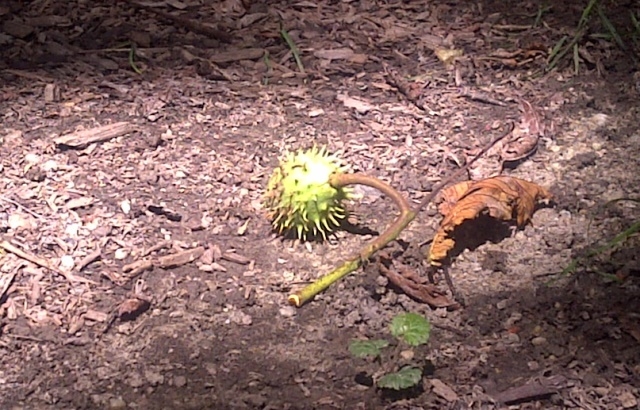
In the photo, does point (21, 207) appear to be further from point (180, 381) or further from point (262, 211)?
point (180, 381)

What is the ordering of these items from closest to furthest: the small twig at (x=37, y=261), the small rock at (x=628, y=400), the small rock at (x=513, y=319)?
the small rock at (x=628, y=400)
the small rock at (x=513, y=319)
the small twig at (x=37, y=261)

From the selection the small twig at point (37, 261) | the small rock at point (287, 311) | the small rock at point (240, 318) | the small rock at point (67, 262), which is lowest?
the small twig at point (37, 261)

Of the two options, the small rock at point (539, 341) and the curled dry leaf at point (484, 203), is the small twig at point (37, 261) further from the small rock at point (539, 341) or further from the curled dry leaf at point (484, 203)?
the small rock at point (539, 341)

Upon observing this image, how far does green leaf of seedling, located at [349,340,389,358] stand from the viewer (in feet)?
7.59

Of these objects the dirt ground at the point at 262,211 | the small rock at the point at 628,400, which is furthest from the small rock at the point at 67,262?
the small rock at the point at 628,400

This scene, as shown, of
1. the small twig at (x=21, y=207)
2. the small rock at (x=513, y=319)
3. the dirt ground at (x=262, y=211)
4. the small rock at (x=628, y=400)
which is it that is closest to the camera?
the small rock at (x=628, y=400)

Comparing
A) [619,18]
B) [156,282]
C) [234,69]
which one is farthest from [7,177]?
[619,18]

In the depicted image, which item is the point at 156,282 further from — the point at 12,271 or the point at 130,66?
the point at 130,66

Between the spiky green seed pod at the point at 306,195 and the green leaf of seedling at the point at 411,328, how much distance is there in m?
0.46

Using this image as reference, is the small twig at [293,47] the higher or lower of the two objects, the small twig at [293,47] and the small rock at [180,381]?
the higher

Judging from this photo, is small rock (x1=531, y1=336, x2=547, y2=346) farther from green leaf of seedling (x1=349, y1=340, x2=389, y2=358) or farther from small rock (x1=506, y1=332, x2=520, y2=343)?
green leaf of seedling (x1=349, y1=340, x2=389, y2=358)

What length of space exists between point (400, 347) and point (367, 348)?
0.35ft

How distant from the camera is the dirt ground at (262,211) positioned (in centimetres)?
234

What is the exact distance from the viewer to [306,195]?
2664 millimetres
